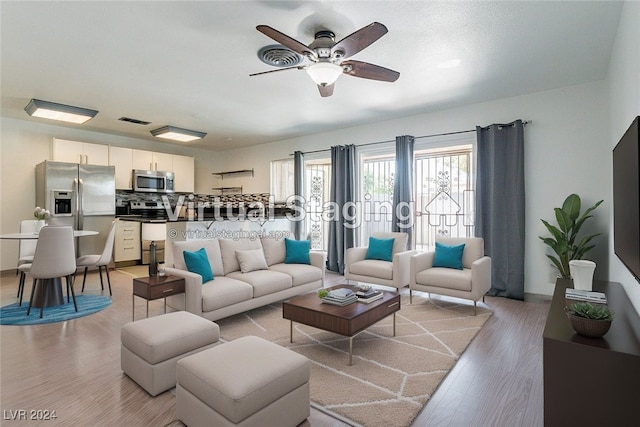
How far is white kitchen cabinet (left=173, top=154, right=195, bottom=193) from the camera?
7531 mm

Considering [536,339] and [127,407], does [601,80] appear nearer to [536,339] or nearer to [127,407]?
[536,339]

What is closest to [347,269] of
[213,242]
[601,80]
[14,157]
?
[213,242]

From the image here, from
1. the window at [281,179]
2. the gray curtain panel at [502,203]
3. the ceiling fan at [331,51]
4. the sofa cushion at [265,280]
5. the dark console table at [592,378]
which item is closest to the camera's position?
the dark console table at [592,378]

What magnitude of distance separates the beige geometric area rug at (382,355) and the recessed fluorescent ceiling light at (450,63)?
2.76 m

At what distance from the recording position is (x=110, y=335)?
3193mm

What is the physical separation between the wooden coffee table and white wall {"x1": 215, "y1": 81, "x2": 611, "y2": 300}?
2.52 m

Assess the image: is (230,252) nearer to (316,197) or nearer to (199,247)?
(199,247)

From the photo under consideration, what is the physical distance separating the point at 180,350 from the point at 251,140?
18.6ft

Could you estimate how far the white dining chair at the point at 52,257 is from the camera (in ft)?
11.9

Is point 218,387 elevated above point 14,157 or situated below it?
below

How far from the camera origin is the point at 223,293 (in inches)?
130

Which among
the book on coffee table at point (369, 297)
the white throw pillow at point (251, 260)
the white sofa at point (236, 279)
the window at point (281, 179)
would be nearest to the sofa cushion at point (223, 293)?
the white sofa at point (236, 279)

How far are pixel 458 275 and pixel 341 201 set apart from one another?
8.79 ft

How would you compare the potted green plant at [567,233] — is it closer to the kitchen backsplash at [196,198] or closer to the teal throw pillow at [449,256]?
the teal throw pillow at [449,256]
